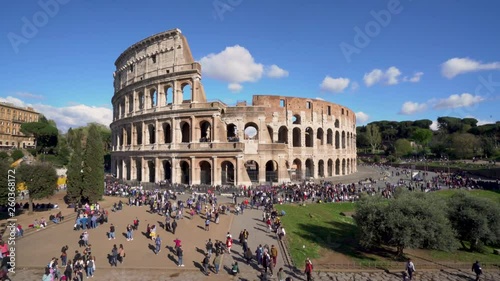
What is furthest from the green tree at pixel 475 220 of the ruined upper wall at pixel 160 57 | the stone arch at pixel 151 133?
the stone arch at pixel 151 133

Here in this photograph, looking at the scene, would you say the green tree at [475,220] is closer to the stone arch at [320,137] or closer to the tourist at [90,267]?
the tourist at [90,267]

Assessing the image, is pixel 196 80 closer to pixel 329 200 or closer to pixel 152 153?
pixel 152 153

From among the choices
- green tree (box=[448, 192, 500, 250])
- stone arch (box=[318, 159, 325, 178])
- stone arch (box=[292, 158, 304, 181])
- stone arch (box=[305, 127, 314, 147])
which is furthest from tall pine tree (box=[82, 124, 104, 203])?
stone arch (box=[318, 159, 325, 178])

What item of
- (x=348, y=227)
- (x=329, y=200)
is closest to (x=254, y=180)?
(x=329, y=200)

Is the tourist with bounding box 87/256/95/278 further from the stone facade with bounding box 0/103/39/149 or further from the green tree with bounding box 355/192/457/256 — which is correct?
the stone facade with bounding box 0/103/39/149

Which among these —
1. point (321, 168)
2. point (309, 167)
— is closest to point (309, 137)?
point (309, 167)

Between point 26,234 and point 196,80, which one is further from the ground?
point 196,80

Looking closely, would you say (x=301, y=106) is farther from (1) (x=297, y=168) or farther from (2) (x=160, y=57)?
(2) (x=160, y=57)
